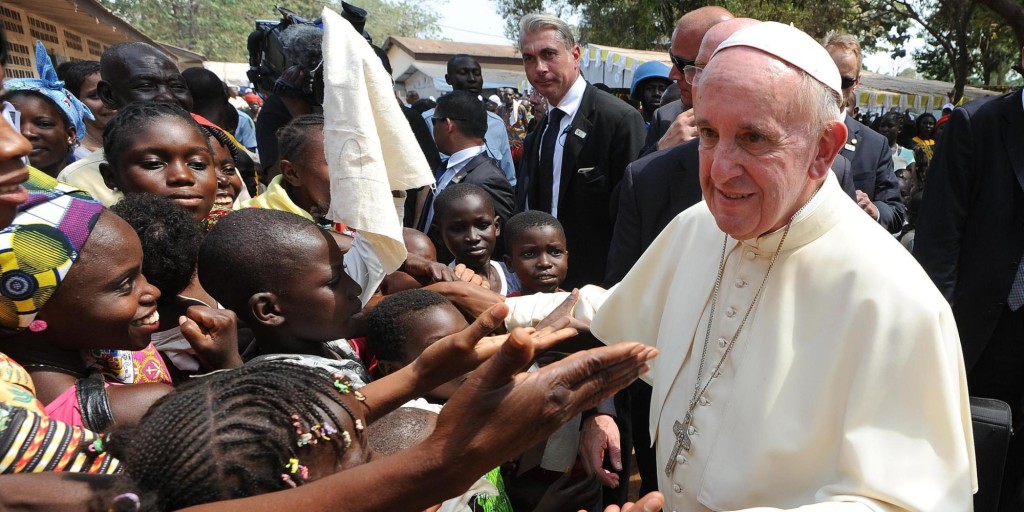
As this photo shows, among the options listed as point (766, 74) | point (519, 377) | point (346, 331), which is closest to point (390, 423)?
point (346, 331)

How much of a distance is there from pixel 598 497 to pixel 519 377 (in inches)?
88.9

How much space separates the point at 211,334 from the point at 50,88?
338 centimetres

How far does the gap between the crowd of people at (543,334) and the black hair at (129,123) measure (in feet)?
0.07

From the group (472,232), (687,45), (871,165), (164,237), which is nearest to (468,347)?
(164,237)

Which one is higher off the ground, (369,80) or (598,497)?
(369,80)

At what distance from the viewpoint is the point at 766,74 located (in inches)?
77.2

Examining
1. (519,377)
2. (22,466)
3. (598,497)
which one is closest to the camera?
(519,377)

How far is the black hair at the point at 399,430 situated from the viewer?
240cm

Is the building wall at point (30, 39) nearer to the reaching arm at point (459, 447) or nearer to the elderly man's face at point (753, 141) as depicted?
the elderly man's face at point (753, 141)

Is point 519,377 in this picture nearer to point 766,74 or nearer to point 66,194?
point 766,74

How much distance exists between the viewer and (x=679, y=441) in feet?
7.56

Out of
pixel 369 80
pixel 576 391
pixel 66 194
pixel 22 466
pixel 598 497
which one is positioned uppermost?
pixel 369 80

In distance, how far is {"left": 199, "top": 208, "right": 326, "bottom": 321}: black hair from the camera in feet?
8.41

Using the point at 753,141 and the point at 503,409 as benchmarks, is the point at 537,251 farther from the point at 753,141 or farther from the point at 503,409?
the point at 503,409
